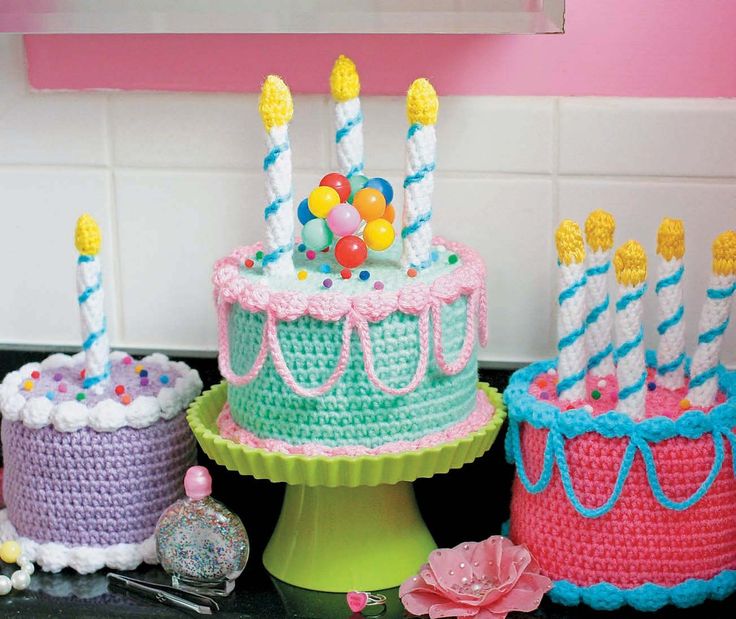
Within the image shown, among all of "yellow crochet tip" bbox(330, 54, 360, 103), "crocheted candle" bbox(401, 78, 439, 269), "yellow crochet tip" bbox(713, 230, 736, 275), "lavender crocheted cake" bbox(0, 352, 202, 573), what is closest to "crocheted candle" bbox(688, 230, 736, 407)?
"yellow crochet tip" bbox(713, 230, 736, 275)

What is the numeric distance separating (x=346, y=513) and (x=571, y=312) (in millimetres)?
267

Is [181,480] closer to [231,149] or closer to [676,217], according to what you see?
[231,149]

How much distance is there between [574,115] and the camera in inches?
44.2

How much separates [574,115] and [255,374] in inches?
16.1

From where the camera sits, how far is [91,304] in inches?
41.9

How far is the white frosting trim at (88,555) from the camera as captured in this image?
3.51 ft

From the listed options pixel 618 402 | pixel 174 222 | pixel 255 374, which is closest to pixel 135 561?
pixel 255 374

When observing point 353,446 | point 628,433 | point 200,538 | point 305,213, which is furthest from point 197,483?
point 628,433

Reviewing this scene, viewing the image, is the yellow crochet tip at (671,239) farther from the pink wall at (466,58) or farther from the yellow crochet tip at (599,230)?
the pink wall at (466,58)

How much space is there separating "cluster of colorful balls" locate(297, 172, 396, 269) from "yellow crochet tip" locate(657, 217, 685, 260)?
9.0 inches

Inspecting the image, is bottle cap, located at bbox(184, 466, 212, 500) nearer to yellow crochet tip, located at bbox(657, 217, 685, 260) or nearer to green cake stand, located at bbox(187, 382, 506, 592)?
green cake stand, located at bbox(187, 382, 506, 592)

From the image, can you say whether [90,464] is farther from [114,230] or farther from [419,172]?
[419,172]

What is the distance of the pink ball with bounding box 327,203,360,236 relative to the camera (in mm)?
985

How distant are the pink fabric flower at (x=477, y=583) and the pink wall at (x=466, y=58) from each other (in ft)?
1.44
